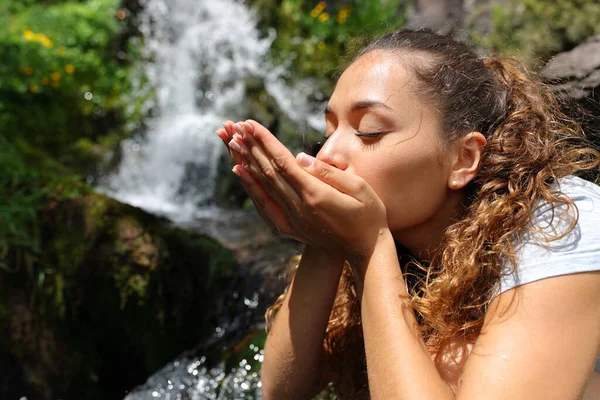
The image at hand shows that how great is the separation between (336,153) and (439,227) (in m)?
0.37

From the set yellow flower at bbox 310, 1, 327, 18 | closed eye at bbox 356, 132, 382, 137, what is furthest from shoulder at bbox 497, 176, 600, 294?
yellow flower at bbox 310, 1, 327, 18

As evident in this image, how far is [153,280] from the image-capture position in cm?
350

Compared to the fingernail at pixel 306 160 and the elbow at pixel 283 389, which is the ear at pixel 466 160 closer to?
the fingernail at pixel 306 160

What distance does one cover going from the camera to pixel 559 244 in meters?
1.53

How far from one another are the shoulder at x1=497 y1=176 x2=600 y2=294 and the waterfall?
4133 millimetres

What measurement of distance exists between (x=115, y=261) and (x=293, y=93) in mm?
4252

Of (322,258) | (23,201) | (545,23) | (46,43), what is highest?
(322,258)

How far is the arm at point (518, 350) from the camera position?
1400mm

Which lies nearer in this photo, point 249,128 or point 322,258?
point 249,128

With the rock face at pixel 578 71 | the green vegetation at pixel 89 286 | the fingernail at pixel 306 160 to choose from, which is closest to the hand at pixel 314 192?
the fingernail at pixel 306 160

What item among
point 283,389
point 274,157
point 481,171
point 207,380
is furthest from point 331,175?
point 207,380

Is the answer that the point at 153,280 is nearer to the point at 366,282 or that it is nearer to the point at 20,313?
the point at 20,313

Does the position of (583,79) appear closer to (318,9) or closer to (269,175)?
(269,175)

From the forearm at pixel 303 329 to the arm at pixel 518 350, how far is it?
0.35 meters
